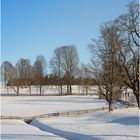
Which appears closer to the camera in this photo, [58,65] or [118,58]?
[118,58]

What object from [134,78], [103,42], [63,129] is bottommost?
[63,129]

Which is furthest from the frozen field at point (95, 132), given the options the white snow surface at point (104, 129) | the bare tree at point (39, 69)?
the bare tree at point (39, 69)

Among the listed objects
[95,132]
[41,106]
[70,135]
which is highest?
[41,106]

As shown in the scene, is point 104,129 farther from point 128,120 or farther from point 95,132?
point 128,120

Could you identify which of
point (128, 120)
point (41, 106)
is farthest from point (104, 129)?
point (41, 106)

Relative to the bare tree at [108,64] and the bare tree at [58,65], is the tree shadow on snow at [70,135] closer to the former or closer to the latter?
the bare tree at [108,64]

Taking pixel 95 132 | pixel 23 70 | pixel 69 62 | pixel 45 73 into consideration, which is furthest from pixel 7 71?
pixel 95 132

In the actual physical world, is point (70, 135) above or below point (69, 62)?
below

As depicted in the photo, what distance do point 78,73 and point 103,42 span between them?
192ft

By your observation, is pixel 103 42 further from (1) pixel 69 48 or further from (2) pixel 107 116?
(1) pixel 69 48

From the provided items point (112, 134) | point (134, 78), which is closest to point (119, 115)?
point (134, 78)

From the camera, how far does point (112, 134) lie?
26.1 metres

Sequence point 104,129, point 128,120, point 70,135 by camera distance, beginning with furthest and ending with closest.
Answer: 1. point 128,120
2. point 104,129
3. point 70,135

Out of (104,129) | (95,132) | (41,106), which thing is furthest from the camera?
(41,106)
